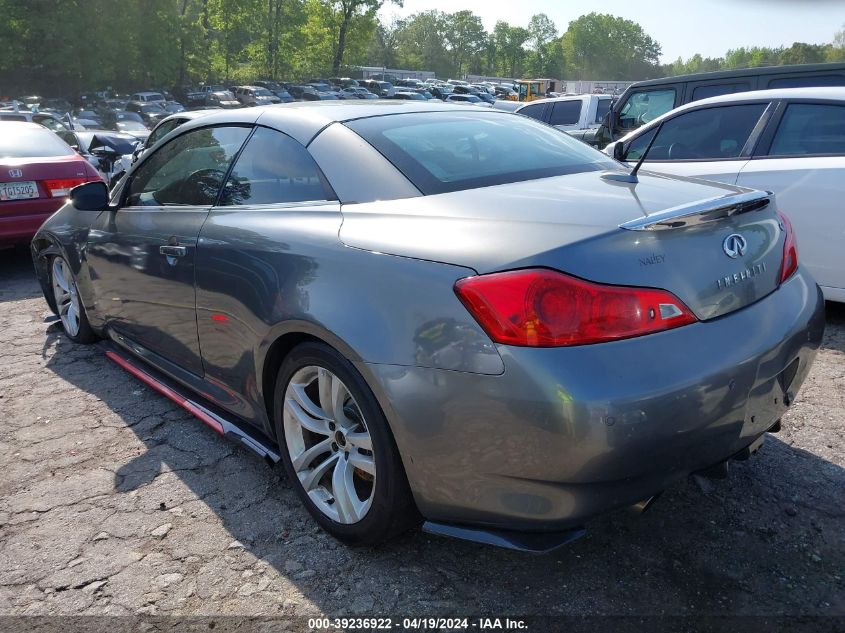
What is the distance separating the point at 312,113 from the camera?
2.84 meters

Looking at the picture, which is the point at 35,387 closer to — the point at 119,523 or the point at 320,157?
the point at 119,523

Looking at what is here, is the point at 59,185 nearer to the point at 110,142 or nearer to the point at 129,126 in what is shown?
the point at 110,142

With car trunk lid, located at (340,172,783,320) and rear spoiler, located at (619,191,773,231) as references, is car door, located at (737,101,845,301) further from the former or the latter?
rear spoiler, located at (619,191,773,231)

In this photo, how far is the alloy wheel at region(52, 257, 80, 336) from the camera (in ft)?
14.7

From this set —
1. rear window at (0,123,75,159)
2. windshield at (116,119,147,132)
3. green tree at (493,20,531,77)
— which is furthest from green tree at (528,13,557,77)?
rear window at (0,123,75,159)

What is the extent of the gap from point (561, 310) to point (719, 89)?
22.8ft

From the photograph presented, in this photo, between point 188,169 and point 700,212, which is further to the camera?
point 188,169

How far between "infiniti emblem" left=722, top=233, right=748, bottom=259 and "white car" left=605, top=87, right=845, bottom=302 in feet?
6.59

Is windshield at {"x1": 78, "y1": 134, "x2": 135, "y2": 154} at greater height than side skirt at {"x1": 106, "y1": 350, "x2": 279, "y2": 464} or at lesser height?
lesser

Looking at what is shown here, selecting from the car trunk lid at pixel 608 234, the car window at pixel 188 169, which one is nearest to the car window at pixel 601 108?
the car window at pixel 188 169

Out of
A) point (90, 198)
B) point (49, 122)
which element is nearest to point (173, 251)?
point (90, 198)

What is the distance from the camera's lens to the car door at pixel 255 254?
2.41 metres

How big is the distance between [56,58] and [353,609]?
52.3 metres

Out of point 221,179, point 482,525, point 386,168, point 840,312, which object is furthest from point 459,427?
point 840,312
